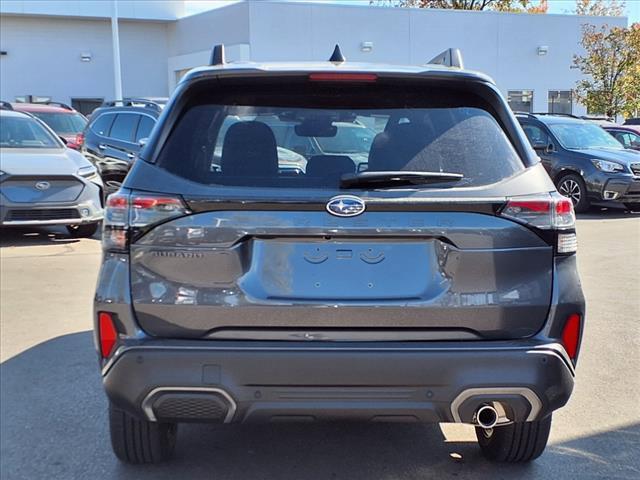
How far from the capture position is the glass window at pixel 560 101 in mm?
31406

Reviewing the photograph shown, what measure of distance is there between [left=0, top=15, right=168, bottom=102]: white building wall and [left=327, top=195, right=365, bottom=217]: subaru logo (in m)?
30.6

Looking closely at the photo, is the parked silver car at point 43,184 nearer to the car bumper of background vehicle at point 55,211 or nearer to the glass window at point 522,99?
the car bumper of background vehicle at point 55,211

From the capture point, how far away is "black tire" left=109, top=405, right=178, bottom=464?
3.18 meters

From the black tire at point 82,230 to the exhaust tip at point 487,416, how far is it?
8086mm

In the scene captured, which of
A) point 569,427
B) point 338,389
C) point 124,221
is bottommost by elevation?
point 569,427

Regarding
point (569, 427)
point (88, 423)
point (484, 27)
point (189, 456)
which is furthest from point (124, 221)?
point (484, 27)

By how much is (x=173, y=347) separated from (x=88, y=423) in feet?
5.32

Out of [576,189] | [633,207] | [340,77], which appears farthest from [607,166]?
[340,77]

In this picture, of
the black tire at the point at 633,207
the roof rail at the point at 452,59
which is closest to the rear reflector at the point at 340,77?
the roof rail at the point at 452,59

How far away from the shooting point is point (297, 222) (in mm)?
2631

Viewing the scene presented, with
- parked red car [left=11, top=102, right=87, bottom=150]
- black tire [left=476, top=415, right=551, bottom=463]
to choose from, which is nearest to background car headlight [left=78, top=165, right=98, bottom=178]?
parked red car [left=11, top=102, right=87, bottom=150]

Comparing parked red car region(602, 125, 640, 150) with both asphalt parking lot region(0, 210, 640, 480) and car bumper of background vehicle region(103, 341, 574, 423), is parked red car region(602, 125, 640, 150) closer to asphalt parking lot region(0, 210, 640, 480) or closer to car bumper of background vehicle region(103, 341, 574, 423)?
asphalt parking lot region(0, 210, 640, 480)

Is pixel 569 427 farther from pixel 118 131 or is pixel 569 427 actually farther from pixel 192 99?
pixel 118 131

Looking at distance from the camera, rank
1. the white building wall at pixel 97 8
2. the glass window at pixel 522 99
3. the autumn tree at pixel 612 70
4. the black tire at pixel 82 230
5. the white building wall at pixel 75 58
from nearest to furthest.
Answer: the black tire at pixel 82 230 < the autumn tree at pixel 612 70 < the white building wall at pixel 97 8 < the white building wall at pixel 75 58 < the glass window at pixel 522 99
